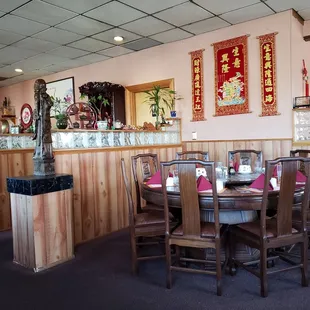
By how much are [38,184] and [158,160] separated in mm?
2306

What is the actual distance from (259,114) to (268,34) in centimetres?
111

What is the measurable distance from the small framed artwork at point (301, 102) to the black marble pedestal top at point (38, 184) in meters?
3.15

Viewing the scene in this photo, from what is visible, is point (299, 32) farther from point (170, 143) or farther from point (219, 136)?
point (170, 143)

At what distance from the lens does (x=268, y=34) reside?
437 cm

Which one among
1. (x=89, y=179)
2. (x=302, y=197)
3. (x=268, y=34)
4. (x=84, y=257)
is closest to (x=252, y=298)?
(x=302, y=197)

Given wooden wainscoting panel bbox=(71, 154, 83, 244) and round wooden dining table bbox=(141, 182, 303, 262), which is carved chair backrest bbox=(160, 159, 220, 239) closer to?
round wooden dining table bbox=(141, 182, 303, 262)

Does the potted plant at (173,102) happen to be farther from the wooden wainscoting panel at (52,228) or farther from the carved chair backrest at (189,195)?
the carved chair backrest at (189,195)

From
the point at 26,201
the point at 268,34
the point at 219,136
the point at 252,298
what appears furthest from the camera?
the point at 219,136

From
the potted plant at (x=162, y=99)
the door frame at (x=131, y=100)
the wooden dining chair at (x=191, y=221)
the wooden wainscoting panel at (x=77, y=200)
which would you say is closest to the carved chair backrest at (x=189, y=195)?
the wooden dining chair at (x=191, y=221)

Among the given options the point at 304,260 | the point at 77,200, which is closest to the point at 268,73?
the point at 304,260

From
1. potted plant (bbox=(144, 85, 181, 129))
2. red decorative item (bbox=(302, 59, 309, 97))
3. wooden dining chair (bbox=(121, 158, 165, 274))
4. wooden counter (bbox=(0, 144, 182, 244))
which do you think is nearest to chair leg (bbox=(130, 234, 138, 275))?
wooden dining chair (bbox=(121, 158, 165, 274))

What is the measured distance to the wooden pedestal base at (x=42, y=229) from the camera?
9.12 ft

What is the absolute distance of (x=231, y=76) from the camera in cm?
476

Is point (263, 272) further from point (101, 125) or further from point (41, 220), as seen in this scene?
point (101, 125)
